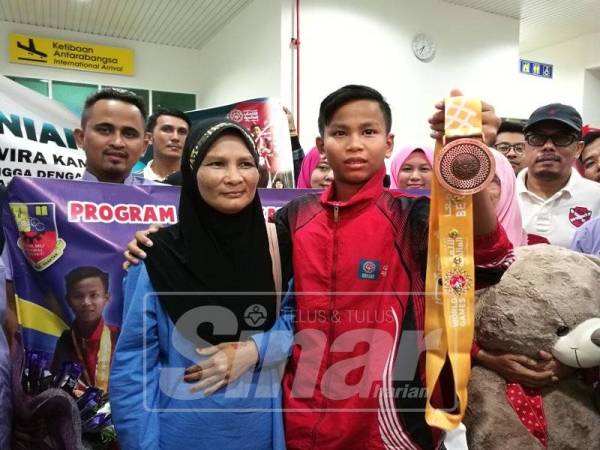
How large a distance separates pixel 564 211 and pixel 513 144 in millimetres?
1061

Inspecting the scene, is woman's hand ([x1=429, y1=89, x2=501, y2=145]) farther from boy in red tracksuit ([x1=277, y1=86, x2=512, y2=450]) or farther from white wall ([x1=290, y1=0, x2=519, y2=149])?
white wall ([x1=290, y1=0, x2=519, y2=149])

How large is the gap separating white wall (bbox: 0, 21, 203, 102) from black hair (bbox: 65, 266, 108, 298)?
6667 millimetres

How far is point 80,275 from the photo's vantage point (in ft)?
5.88

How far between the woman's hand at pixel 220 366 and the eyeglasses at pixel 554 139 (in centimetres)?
Answer: 169

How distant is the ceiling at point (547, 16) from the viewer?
6277 millimetres

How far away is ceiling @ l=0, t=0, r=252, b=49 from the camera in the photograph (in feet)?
20.7

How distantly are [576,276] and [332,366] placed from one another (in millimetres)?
694

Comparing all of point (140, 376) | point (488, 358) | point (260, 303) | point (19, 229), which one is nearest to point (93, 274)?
point (19, 229)

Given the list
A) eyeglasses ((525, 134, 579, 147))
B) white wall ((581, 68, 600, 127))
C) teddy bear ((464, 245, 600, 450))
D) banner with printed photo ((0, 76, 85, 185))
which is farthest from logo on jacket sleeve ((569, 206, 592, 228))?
white wall ((581, 68, 600, 127))

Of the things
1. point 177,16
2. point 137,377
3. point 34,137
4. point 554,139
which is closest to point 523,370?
point 137,377

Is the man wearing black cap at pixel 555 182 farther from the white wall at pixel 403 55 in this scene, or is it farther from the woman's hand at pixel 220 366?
the white wall at pixel 403 55

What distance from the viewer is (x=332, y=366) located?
130 cm

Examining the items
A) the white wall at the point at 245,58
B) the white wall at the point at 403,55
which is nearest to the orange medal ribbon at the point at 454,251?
the white wall at the point at 403,55

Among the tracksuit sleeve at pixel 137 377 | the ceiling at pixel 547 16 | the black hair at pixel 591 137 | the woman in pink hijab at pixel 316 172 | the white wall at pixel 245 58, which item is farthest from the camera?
the ceiling at pixel 547 16
